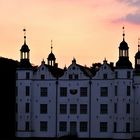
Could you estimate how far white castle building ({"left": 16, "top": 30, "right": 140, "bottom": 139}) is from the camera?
139125 mm

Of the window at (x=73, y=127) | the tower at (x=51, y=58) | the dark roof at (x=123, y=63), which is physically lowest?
the window at (x=73, y=127)

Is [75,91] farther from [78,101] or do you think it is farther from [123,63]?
[123,63]

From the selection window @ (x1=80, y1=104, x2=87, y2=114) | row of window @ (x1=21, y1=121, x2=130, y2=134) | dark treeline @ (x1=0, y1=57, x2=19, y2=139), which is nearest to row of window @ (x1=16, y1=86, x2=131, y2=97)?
window @ (x1=80, y1=104, x2=87, y2=114)

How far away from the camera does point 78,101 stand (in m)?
141

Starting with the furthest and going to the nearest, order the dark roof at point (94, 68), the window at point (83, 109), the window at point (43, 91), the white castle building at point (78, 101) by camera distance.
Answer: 1. the dark roof at point (94, 68)
2. the window at point (43, 91)
3. the window at point (83, 109)
4. the white castle building at point (78, 101)

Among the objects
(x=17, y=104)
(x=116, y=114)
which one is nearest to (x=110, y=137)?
(x=116, y=114)

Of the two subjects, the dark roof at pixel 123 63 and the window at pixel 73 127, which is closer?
the dark roof at pixel 123 63

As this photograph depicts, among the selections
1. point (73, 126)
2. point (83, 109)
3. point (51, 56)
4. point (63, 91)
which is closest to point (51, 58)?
point (51, 56)

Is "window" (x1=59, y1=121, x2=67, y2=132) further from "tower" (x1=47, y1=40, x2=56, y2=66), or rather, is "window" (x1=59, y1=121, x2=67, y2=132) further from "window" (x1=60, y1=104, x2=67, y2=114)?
"tower" (x1=47, y1=40, x2=56, y2=66)

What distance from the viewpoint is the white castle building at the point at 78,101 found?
456ft

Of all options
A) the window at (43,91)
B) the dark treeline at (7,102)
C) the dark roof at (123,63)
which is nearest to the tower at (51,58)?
the dark treeline at (7,102)

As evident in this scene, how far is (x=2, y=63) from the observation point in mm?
150000

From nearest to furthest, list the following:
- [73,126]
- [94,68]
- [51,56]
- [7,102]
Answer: [73,126] → [7,102] → [94,68] → [51,56]

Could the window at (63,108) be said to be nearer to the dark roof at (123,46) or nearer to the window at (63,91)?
the window at (63,91)
